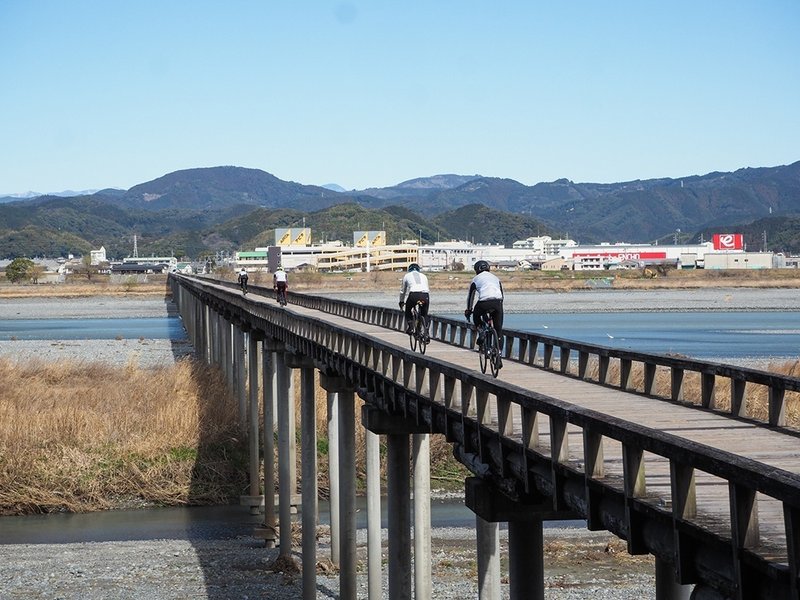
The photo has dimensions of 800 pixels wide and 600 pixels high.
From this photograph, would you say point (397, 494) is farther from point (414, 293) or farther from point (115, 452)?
point (115, 452)

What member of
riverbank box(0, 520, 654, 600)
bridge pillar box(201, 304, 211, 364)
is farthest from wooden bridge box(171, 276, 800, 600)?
bridge pillar box(201, 304, 211, 364)

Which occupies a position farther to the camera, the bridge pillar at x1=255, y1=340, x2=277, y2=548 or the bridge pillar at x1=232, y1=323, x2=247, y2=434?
the bridge pillar at x1=232, y1=323, x2=247, y2=434

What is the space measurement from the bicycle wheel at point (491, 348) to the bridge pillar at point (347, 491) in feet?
9.81

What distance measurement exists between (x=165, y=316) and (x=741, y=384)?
11245 cm

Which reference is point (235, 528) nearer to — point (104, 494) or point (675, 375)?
point (104, 494)

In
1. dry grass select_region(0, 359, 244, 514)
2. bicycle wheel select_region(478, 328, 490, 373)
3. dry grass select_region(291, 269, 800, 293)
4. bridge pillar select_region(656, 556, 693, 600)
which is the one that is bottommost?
dry grass select_region(291, 269, 800, 293)

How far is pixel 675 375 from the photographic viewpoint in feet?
51.1

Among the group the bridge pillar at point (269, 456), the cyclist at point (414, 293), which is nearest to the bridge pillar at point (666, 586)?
the cyclist at point (414, 293)

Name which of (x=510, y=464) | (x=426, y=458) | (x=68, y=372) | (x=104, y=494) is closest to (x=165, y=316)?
(x=68, y=372)

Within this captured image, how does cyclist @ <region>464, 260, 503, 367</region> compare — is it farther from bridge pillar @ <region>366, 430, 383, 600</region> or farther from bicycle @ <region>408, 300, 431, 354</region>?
bicycle @ <region>408, 300, 431, 354</region>

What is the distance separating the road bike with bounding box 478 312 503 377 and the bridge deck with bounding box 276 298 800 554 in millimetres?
239

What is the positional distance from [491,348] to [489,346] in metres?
0.10

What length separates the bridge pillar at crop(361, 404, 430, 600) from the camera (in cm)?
1777

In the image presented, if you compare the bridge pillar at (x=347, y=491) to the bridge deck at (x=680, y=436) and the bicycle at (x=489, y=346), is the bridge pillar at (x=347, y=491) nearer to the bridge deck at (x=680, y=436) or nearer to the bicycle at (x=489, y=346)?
the bridge deck at (x=680, y=436)
